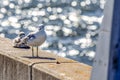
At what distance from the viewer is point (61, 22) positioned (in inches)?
1120

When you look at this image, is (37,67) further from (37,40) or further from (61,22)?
(61,22)

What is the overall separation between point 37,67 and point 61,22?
23.8 metres

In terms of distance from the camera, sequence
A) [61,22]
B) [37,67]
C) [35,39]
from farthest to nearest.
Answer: [61,22] < [35,39] < [37,67]

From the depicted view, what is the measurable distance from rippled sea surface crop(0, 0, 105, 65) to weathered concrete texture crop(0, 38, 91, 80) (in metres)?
11.9

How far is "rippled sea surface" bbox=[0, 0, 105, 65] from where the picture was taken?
20969 mm

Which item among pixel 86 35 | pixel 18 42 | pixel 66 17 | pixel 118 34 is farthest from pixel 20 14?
pixel 118 34

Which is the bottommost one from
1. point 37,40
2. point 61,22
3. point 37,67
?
point 61,22

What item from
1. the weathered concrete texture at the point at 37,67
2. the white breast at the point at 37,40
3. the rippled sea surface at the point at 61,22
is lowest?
the rippled sea surface at the point at 61,22

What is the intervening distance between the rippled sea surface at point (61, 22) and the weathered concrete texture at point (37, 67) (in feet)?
39.0

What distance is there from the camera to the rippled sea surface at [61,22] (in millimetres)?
20969

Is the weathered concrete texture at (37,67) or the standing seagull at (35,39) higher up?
the standing seagull at (35,39)

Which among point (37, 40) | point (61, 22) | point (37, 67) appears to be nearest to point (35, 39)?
point (37, 40)

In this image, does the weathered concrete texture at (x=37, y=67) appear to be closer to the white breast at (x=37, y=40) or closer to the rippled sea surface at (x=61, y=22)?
the white breast at (x=37, y=40)

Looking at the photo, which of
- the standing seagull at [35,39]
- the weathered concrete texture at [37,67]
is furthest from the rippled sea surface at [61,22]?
the weathered concrete texture at [37,67]
